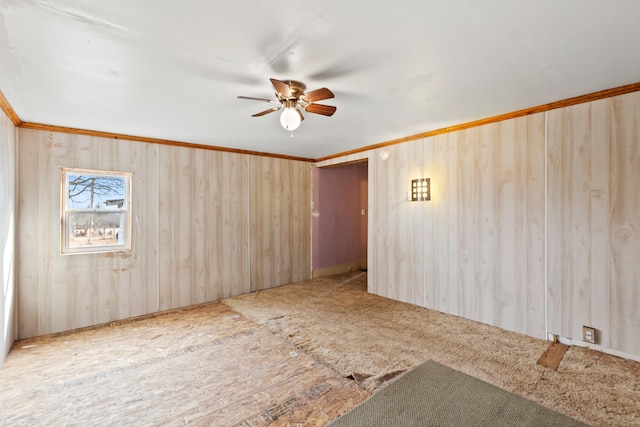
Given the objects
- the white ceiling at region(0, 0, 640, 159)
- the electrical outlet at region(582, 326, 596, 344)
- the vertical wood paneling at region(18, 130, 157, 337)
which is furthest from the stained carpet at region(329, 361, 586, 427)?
the vertical wood paneling at region(18, 130, 157, 337)

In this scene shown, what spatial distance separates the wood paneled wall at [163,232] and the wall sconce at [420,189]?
88.3 inches

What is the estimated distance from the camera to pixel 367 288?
511cm

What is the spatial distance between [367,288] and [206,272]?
2661 mm

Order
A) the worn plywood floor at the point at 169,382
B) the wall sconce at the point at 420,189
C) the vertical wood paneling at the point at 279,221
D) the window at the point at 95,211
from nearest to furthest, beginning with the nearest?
the worn plywood floor at the point at 169,382 → the window at the point at 95,211 → the wall sconce at the point at 420,189 → the vertical wood paneling at the point at 279,221

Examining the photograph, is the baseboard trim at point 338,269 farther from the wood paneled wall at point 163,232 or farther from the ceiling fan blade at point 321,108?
the ceiling fan blade at point 321,108

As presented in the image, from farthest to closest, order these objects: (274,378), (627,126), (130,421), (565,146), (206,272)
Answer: (206,272) → (565,146) → (627,126) → (274,378) → (130,421)

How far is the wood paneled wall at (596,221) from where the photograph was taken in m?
2.58

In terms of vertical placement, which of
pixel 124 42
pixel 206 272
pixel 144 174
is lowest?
pixel 206 272

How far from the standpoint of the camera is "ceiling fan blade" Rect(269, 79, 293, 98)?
81.1 inches

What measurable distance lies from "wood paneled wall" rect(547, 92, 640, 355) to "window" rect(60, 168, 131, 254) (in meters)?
5.06

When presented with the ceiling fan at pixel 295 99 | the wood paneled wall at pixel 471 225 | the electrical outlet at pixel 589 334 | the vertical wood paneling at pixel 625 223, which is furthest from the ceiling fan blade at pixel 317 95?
the electrical outlet at pixel 589 334

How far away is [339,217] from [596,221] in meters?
4.24

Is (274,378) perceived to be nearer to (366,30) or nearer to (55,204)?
(366,30)

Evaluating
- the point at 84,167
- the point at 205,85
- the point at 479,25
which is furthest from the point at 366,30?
the point at 84,167
